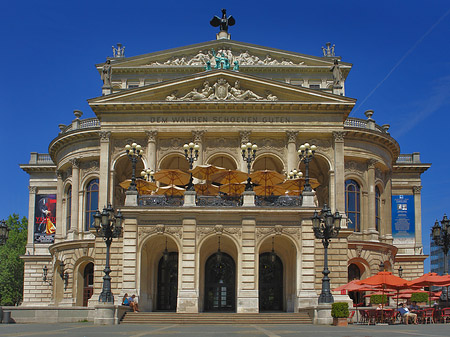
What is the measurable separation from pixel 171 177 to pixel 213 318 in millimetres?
15356

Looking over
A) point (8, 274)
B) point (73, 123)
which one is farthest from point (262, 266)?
point (8, 274)

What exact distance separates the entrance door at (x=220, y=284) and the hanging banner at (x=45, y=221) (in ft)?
84.2

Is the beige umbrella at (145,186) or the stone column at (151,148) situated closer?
the beige umbrella at (145,186)

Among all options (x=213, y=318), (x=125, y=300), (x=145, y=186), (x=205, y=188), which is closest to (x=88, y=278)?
(x=145, y=186)

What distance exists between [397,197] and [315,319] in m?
35.1

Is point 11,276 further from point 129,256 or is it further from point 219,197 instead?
point 219,197

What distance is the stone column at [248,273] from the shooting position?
39.0 m

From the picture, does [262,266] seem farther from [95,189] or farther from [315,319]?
[95,189]

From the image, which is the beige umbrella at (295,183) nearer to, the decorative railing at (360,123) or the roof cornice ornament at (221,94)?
the roof cornice ornament at (221,94)

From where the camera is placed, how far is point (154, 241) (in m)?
43.5

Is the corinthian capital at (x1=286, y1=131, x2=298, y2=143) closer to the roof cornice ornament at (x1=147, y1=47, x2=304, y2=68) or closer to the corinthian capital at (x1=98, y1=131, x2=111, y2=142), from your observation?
the roof cornice ornament at (x1=147, y1=47, x2=304, y2=68)

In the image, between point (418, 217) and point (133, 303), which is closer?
point (133, 303)

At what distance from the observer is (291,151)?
180 ft

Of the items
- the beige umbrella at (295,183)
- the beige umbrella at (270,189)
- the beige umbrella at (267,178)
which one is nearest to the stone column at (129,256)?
the beige umbrella at (267,178)
